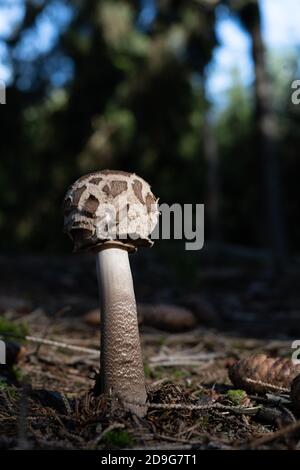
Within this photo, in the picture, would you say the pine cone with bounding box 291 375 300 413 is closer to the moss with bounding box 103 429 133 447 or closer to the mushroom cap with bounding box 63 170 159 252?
the moss with bounding box 103 429 133 447

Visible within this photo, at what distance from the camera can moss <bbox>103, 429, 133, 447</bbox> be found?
63.3 inches

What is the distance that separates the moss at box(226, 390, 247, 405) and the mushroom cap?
712mm

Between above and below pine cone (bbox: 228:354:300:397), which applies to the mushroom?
above

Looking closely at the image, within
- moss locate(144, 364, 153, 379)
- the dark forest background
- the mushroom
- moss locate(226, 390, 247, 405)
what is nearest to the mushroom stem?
the mushroom

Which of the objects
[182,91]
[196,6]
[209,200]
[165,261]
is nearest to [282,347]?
[165,261]

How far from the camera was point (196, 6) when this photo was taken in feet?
26.3

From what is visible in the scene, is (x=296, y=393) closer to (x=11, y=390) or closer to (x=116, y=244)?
(x=116, y=244)

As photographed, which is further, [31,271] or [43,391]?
[31,271]

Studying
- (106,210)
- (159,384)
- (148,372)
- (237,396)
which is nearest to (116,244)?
(106,210)

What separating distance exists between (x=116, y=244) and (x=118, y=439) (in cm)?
70

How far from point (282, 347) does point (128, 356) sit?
1558 mm

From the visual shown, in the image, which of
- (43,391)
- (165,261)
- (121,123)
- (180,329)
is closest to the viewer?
(43,391)
